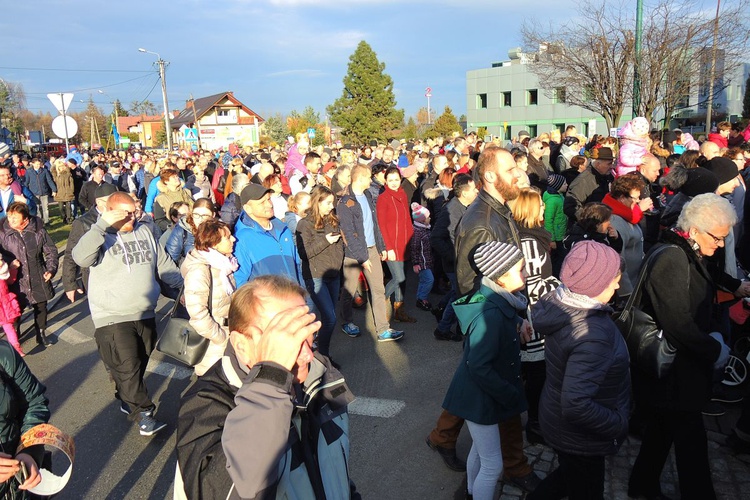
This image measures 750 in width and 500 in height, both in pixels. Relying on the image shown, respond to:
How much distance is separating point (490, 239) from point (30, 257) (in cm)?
610

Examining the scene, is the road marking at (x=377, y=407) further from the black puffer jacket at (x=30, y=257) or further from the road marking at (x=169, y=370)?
the black puffer jacket at (x=30, y=257)

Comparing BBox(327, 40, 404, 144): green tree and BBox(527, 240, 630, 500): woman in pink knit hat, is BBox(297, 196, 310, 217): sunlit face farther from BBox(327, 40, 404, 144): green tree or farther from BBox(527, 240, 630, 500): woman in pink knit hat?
BBox(327, 40, 404, 144): green tree

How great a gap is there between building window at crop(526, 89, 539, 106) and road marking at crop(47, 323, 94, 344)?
49.7 m

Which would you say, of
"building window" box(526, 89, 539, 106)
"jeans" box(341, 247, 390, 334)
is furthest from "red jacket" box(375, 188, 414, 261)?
"building window" box(526, 89, 539, 106)

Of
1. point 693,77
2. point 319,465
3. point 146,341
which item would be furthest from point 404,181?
point 693,77

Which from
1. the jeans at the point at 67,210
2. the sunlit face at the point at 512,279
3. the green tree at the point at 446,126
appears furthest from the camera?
the green tree at the point at 446,126

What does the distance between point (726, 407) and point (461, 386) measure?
2.84 meters

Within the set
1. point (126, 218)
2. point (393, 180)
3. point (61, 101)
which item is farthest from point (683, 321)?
point (61, 101)

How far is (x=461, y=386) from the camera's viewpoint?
3387mm

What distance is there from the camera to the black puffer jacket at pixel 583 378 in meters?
2.71

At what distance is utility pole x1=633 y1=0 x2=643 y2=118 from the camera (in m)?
12.3

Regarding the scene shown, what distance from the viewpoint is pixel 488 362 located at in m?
3.18

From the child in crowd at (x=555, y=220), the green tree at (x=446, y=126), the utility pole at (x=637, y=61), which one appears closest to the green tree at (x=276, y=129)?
the green tree at (x=446, y=126)

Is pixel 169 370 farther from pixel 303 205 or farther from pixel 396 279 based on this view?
pixel 396 279
